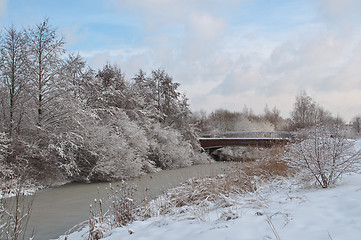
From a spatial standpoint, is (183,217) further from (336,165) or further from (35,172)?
(35,172)

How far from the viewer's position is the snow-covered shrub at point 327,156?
5.52m

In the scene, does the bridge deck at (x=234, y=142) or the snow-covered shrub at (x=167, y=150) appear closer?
the snow-covered shrub at (x=167, y=150)

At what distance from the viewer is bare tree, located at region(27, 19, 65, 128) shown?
15367 millimetres

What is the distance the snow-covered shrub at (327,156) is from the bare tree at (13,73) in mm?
13830

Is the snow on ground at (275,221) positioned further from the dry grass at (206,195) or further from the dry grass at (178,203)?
the dry grass at (206,195)

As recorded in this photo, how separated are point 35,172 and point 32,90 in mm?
4416

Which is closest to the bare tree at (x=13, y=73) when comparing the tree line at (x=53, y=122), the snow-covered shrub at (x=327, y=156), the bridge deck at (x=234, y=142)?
the tree line at (x=53, y=122)

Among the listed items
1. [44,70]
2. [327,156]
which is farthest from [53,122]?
[327,156]

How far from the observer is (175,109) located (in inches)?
1131

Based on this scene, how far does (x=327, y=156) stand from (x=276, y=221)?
2.69m

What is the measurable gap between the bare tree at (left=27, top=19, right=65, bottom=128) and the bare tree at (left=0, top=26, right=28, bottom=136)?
534mm

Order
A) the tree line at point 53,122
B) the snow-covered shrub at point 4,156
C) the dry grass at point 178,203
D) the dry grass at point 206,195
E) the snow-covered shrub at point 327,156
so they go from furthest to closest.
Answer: the tree line at point 53,122, the snow-covered shrub at point 4,156, the dry grass at point 206,195, the snow-covered shrub at point 327,156, the dry grass at point 178,203

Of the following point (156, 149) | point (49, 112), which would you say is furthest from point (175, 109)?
point (49, 112)

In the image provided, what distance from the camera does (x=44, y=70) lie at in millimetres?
15633
